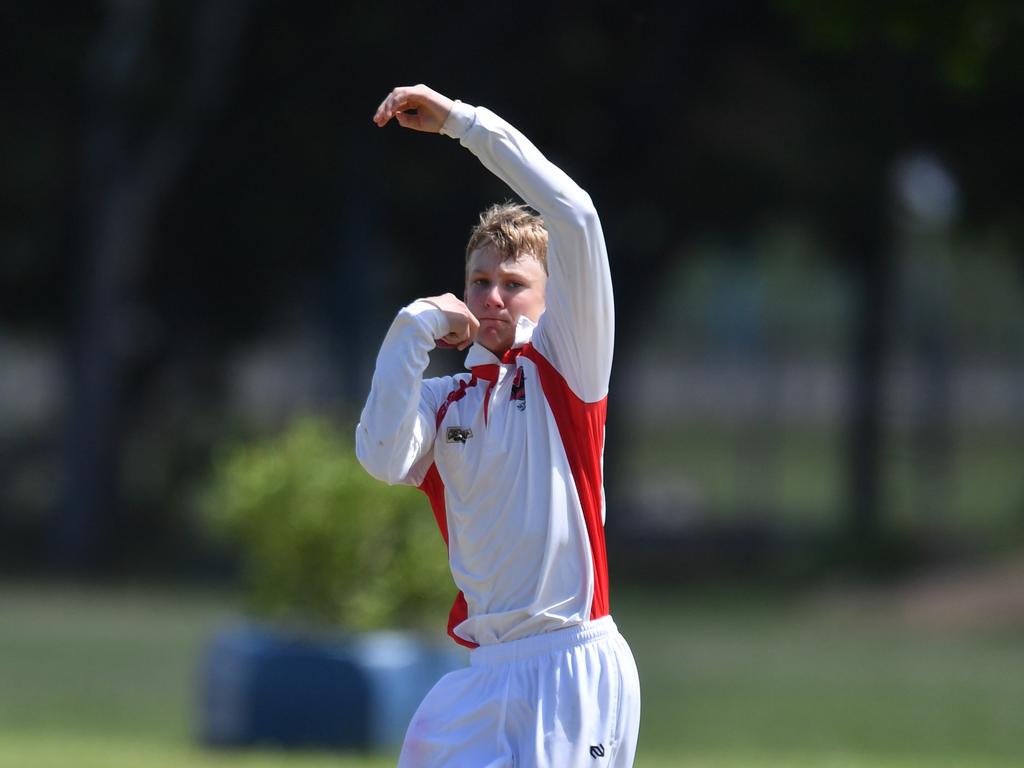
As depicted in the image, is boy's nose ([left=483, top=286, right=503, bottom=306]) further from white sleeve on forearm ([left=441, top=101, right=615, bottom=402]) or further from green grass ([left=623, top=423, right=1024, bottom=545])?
green grass ([left=623, top=423, right=1024, bottom=545])

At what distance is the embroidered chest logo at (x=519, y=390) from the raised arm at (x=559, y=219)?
127mm

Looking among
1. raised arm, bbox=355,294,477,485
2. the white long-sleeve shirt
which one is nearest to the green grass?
the white long-sleeve shirt

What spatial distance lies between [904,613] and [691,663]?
18.0 ft

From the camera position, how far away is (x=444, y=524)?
15.8ft

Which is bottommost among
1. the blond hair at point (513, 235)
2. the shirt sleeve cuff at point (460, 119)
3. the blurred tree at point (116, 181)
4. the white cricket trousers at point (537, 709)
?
the white cricket trousers at point (537, 709)

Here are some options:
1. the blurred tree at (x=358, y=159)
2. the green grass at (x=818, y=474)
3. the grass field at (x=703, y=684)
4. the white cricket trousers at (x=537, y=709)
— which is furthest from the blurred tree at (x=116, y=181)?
the white cricket trousers at (x=537, y=709)

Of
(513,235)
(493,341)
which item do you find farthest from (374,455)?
(513,235)

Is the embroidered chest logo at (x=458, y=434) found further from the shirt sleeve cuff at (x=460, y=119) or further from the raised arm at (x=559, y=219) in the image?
the shirt sleeve cuff at (x=460, y=119)

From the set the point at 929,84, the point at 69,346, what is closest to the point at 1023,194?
the point at 929,84

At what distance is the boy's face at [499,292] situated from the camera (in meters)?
4.62

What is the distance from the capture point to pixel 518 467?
14.8ft

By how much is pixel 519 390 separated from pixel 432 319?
33 centimetres

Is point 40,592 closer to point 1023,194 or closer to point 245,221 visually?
point 245,221

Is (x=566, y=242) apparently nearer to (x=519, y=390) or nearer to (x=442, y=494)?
(x=519, y=390)
